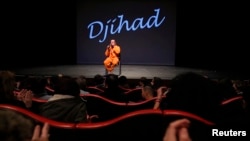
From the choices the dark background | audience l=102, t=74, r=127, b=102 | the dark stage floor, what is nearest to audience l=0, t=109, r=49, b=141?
audience l=102, t=74, r=127, b=102

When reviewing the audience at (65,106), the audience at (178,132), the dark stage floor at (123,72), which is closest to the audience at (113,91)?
the audience at (65,106)

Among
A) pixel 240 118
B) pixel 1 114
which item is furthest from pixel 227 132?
pixel 1 114

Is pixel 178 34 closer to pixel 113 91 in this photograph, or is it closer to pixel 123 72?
pixel 123 72

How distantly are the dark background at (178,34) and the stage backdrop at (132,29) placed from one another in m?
0.29

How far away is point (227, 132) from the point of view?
142 cm

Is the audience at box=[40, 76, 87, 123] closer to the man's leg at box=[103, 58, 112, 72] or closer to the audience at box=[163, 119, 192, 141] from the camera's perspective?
the audience at box=[163, 119, 192, 141]

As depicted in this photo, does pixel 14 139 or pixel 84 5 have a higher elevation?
pixel 84 5

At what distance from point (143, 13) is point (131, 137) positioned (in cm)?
1036

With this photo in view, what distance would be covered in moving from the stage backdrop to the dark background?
29cm

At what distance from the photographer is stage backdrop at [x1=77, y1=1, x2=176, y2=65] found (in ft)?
38.1

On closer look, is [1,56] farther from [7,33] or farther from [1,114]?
[1,114]

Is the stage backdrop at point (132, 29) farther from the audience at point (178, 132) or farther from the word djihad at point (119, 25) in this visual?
the audience at point (178, 132)

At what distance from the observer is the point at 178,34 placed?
11773mm

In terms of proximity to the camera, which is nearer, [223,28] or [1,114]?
[1,114]
